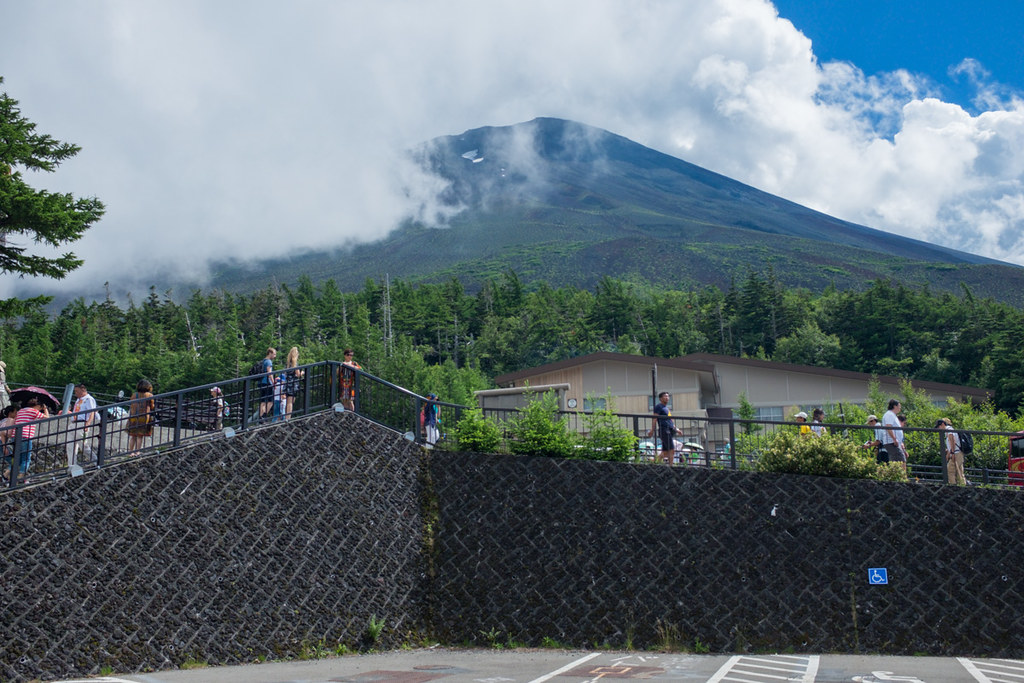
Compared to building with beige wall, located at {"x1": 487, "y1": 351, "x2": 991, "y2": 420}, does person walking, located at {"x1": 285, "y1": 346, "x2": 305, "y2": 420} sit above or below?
below

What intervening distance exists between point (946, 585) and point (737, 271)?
567 ft

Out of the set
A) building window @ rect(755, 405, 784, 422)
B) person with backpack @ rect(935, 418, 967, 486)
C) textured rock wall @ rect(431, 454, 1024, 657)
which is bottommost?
textured rock wall @ rect(431, 454, 1024, 657)

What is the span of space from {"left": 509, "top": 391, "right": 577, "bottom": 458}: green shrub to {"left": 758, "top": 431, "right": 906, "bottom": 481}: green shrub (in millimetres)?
3490

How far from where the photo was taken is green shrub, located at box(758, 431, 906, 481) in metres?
16.4

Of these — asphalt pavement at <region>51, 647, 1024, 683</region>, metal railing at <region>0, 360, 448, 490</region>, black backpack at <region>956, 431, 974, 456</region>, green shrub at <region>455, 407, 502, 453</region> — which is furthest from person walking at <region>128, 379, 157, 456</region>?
black backpack at <region>956, 431, 974, 456</region>

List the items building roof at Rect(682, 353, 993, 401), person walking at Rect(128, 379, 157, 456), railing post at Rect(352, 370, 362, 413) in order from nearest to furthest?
person walking at Rect(128, 379, 157, 456), railing post at Rect(352, 370, 362, 413), building roof at Rect(682, 353, 993, 401)

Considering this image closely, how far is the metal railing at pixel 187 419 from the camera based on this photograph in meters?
13.6

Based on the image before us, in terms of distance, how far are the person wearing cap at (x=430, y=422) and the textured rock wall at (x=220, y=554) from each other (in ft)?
1.60

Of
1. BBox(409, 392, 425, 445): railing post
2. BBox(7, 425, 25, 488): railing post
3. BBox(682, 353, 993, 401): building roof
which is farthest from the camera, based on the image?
BBox(682, 353, 993, 401): building roof

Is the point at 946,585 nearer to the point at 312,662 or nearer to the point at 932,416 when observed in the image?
the point at 312,662

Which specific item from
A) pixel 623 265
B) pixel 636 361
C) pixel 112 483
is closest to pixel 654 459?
pixel 112 483

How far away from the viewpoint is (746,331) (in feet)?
325

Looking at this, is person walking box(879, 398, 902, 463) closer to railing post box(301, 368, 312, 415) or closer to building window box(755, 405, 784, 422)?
railing post box(301, 368, 312, 415)

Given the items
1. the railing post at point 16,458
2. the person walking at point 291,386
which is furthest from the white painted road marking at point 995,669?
the railing post at point 16,458
